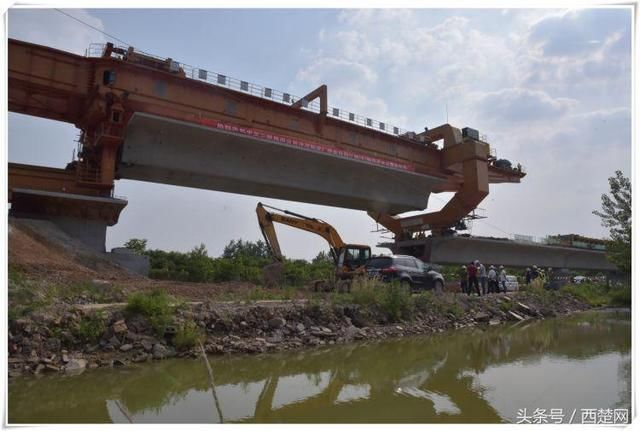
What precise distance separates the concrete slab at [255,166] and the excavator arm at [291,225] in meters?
2.91

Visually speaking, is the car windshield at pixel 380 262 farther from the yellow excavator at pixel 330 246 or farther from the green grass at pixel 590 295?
the green grass at pixel 590 295

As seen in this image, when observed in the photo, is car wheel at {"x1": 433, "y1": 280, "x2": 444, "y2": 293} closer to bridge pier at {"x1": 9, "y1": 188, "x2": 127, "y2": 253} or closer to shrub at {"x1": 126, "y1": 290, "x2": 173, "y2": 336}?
shrub at {"x1": 126, "y1": 290, "x2": 173, "y2": 336}

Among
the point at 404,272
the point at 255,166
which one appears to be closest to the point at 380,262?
the point at 404,272

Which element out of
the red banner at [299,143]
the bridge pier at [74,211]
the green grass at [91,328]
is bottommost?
the green grass at [91,328]

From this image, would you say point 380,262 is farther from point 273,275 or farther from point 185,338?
point 185,338

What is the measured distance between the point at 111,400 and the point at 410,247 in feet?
85.0

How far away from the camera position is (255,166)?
20.3m

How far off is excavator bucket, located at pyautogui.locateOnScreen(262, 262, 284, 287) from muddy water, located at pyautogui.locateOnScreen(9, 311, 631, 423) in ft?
26.1

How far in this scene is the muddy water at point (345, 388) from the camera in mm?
4691

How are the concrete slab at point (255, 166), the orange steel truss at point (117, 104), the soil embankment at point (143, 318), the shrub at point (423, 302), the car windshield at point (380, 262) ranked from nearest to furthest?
the soil embankment at point (143, 318) → the shrub at point (423, 302) → the car windshield at point (380, 262) → the orange steel truss at point (117, 104) → the concrete slab at point (255, 166)

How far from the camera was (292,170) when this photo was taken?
21359mm

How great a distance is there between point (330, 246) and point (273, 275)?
10.5 feet

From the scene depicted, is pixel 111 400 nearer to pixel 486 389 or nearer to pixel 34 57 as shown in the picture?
pixel 486 389

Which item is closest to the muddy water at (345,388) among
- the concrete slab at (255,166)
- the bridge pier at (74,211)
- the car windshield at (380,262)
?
the car windshield at (380,262)
